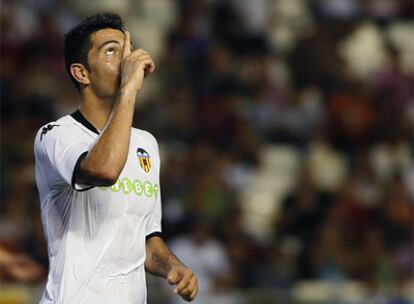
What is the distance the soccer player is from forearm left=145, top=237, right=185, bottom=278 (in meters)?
0.13

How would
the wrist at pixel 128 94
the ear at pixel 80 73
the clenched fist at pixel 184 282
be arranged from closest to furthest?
1. the wrist at pixel 128 94
2. the clenched fist at pixel 184 282
3. the ear at pixel 80 73

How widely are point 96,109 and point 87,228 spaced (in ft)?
1.82

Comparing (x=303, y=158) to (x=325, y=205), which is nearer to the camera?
(x=325, y=205)

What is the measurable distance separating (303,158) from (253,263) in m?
2.29

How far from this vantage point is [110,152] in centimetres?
454

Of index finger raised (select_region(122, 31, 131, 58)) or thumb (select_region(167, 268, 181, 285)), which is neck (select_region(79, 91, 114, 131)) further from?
thumb (select_region(167, 268, 181, 285))

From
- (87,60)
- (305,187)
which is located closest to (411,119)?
(305,187)

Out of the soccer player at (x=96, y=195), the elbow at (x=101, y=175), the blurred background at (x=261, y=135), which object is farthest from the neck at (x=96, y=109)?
the blurred background at (x=261, y=135)

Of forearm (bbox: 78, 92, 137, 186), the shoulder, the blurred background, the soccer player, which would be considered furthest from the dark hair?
the blurred background

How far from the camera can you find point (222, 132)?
1267 cm

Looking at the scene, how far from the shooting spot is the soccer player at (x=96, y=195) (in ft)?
15.9

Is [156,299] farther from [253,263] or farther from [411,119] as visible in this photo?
Result: [411,119]

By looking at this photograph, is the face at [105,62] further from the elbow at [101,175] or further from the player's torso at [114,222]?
the elbow at [101,175]

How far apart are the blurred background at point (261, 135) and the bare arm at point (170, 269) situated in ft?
13.6
